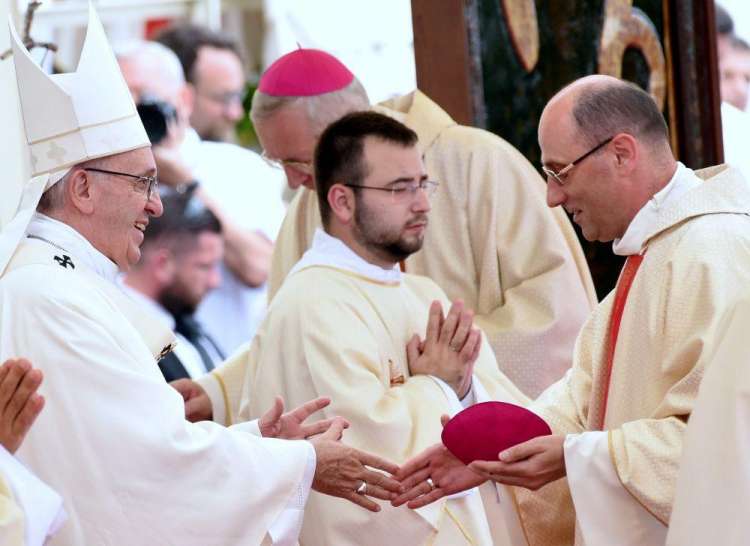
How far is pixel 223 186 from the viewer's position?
9641mm

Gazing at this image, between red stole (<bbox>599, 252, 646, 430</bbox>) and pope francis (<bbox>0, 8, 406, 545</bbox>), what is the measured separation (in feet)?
2.18

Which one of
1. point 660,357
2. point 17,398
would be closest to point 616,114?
point 660,357

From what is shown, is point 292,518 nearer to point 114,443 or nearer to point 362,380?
point 114,443

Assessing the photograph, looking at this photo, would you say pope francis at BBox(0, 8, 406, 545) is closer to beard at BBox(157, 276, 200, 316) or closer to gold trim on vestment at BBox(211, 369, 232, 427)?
gold trim on vestment at BBox(211, 369, 232, 427)

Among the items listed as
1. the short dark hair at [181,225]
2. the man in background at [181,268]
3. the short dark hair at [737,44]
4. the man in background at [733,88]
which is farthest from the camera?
the short dark hair at [181,225]

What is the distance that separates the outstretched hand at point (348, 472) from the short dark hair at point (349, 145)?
39.3 inches

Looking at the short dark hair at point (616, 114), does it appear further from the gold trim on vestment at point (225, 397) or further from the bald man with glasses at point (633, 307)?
the gold trim on vestment at point (225, 397)

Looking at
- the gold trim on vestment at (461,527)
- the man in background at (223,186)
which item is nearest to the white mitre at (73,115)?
the gold trim on vestment at (461,527)

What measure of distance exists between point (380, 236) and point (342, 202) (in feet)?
0.58

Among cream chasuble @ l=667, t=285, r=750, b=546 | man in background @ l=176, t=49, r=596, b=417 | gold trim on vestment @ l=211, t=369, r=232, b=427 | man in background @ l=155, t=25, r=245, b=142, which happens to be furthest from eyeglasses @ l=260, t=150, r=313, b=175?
man in background @ l=155, t=25, r=245, b=142

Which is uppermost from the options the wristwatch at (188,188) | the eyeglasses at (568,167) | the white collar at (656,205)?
the eyeglasses at (568,167)

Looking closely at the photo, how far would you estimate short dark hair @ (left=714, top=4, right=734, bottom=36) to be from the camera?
7516mm

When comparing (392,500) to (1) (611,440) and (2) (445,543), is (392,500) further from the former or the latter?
(1) (611,440)

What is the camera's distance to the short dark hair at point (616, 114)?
3426mm
